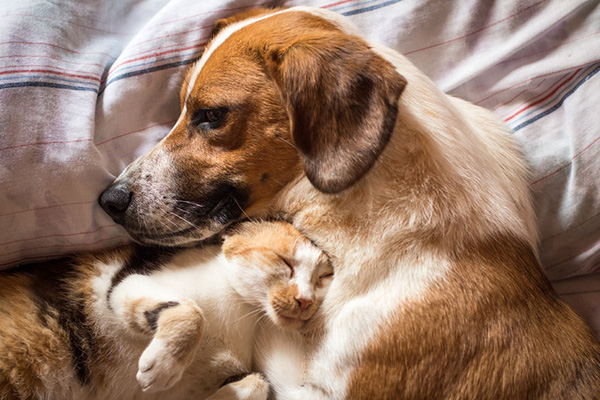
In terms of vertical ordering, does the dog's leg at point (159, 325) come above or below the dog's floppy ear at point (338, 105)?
below

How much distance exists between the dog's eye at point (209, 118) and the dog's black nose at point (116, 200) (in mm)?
233

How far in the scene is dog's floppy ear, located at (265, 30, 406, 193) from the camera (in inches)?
Answer: 41.9

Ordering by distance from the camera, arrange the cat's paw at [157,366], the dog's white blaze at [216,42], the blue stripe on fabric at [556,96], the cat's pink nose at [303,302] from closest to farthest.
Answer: the cat's paw at [157,366] → the cat's pink nose at [303,302] → the dog's white blaze at [216,42] → the blue stripe on fabric at [556,96]

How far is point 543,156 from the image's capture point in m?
1.38

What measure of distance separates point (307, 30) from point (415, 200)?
1.53 feet

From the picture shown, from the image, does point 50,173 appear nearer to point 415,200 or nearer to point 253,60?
point 253,60

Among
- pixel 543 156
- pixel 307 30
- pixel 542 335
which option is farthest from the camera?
pixel 543 156

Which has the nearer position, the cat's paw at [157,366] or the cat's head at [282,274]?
the cat's paw at [157,366]

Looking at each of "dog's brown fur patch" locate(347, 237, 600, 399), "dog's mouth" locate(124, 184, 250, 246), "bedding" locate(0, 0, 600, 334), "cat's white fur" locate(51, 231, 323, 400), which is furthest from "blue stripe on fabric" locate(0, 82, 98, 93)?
"dog's brown fur patch" locate(347, 237, 600, 399)

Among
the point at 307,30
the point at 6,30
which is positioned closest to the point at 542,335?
the point at 307,30

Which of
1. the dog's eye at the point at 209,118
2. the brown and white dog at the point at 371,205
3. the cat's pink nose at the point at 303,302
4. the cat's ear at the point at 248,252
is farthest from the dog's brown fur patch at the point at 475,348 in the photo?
the dog's eye at the point at 209,118

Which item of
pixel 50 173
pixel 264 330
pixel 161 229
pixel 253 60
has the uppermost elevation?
pixel 253 60

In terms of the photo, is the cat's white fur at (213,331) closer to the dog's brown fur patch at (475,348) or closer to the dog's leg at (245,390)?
the dog's leg at (245,390)

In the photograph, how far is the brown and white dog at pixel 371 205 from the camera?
1.07 meters
